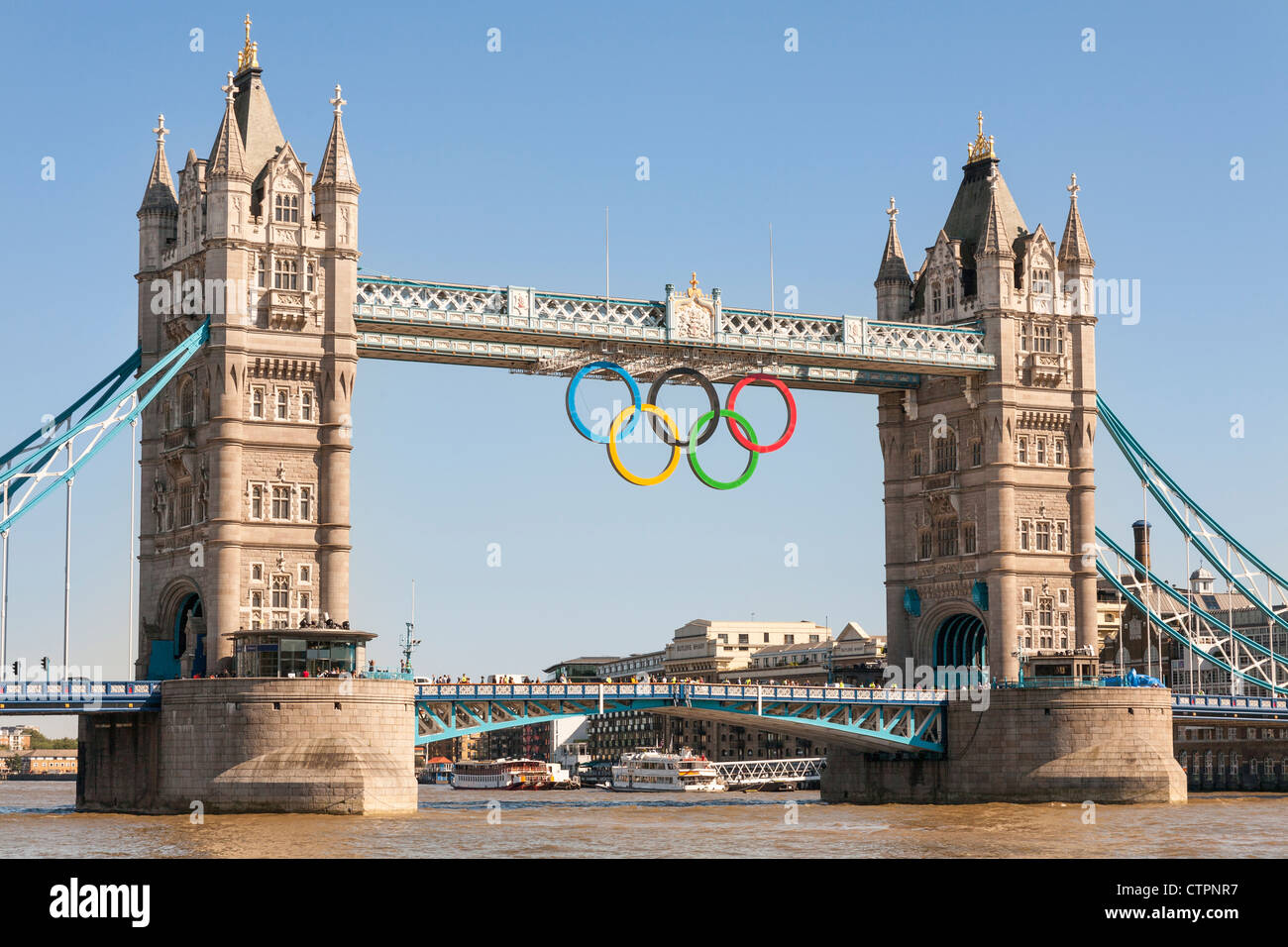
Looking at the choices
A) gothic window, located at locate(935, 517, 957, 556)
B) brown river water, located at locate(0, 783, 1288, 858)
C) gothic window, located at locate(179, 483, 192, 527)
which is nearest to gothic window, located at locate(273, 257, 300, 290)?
gothic window, located at locate(179, 483, 192, 527)

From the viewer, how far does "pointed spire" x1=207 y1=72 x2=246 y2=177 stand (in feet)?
273

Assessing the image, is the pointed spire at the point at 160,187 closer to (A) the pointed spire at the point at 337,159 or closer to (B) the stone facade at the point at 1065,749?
(A) the pointed spire at the point at 337,159

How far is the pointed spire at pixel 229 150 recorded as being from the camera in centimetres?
8312

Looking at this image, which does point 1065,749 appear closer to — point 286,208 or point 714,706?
point 714,706

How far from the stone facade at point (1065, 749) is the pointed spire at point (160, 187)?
45.3 meters

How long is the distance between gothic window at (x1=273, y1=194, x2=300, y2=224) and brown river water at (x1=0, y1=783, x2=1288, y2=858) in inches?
1001

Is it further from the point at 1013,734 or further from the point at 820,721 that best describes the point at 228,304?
the point at 1013,734

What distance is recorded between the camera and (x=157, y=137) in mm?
90188

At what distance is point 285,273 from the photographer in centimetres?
8419

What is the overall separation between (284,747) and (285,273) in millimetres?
20606

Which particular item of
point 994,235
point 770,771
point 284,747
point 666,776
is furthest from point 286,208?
point 770,771

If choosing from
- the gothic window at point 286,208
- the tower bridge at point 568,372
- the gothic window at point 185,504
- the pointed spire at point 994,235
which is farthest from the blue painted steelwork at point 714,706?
the pointed spire at point 994,235
